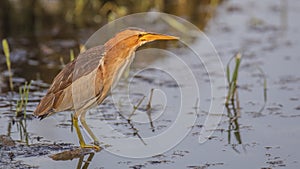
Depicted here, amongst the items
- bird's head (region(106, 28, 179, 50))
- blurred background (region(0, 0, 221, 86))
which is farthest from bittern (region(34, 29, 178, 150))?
blurred background (region(0, 0, 221, 86))

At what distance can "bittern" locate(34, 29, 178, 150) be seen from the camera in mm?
3969

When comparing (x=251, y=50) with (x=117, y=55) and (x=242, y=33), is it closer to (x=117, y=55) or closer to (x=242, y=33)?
(x=242, y=33)

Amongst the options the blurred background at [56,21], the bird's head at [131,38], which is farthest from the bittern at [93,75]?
the blurred background at [56,21]

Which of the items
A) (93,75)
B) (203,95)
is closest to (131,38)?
(93,75)

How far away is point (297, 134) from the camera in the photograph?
433cm

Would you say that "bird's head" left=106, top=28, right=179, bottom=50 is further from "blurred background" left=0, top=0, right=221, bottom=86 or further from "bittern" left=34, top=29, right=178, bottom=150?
"blurred background" left=0, top=0, right=221, bottom=86

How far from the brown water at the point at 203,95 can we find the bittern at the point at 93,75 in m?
0.27

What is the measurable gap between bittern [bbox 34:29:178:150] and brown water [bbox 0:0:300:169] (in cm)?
27

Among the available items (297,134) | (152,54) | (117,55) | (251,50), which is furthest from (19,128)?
(251,50)

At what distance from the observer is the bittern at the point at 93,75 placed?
3969 millimetres

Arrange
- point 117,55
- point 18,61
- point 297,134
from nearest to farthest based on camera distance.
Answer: point 117,55, point 297,134, point 18,61

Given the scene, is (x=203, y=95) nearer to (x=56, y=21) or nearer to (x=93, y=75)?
(x=93, y=75)

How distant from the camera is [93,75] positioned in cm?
398

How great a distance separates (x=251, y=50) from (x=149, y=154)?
2.98m
